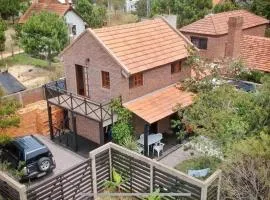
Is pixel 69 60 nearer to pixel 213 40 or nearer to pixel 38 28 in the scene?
pixel 38 28

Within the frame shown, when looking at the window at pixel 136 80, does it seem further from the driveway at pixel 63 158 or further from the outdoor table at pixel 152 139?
the driveway at pixel 63 158

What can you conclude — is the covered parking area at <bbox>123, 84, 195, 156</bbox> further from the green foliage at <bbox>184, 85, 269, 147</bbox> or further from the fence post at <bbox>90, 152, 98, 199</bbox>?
the fence post at <bbox>90, 152, 98, 199</bbox>

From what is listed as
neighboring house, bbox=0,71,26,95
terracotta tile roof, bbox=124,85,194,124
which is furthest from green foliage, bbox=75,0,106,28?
terracotta tile roof, bbox=124,85,194,124

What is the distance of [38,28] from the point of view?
1332 inches

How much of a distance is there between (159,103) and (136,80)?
196 cm

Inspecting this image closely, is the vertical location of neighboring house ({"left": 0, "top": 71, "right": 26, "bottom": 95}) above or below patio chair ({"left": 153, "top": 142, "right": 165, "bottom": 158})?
above

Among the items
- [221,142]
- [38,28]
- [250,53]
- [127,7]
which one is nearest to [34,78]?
[38,28]

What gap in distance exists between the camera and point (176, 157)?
2058 centimetres

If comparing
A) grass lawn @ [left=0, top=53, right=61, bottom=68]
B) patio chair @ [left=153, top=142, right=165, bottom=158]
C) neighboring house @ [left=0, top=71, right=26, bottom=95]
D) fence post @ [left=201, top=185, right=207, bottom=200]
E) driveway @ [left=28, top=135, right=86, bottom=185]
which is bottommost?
driveway @ [left=28, top=135, right=86, bottom=185]

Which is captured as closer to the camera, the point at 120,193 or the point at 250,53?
the point at 120,193

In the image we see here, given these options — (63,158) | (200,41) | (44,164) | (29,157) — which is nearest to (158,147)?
(63,158)

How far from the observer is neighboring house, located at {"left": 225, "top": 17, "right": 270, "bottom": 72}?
28.3 metres

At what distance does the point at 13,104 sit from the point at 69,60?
719 centimetres

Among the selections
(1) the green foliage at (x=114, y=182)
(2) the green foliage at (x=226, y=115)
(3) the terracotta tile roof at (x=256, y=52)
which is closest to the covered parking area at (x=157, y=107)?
(2) the green foliage at (x=226, y=115)
